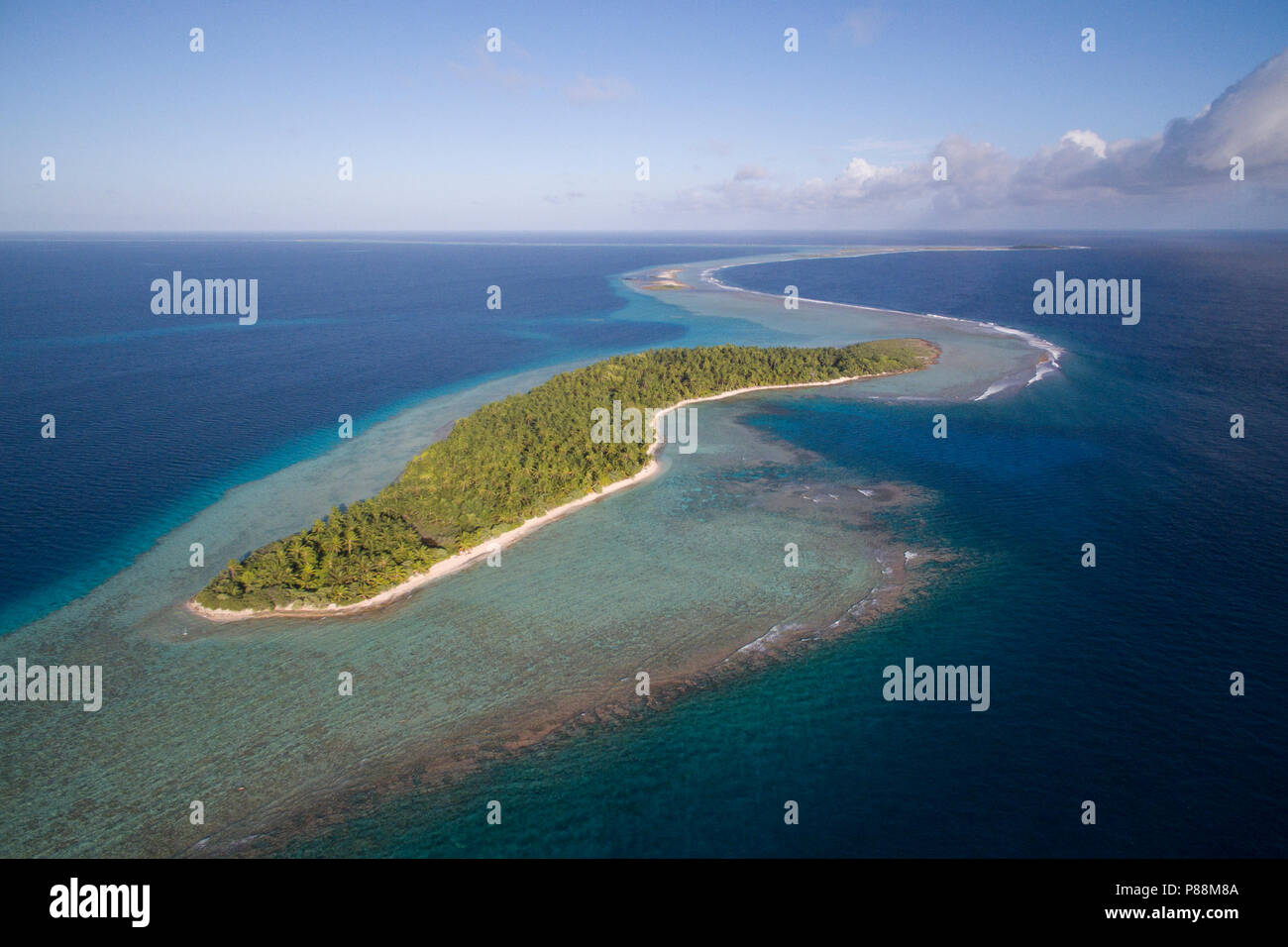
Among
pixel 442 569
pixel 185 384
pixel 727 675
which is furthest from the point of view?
pixel 185 384

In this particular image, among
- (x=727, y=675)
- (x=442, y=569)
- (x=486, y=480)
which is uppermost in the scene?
(x=486, y=480)

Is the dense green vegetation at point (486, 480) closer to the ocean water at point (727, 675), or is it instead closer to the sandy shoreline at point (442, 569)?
the sandy shoreline at point (442, 569)

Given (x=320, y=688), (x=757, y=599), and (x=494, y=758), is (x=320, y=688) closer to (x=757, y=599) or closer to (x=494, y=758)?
(x=494, y=758)

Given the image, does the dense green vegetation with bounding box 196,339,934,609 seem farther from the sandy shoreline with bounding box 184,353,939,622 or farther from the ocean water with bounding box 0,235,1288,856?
the ocean water with bounding box 0,235,1288,856

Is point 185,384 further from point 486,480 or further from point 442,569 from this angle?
point 442,569

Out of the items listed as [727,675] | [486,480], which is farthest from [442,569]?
[727,675]

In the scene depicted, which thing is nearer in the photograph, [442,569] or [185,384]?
[442,569]

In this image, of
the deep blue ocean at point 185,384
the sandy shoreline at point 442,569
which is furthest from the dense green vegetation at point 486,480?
the deep blue ocean at point 185,384

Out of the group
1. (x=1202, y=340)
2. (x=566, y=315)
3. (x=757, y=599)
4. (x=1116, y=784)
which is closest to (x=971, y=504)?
(x=757, y=599)
